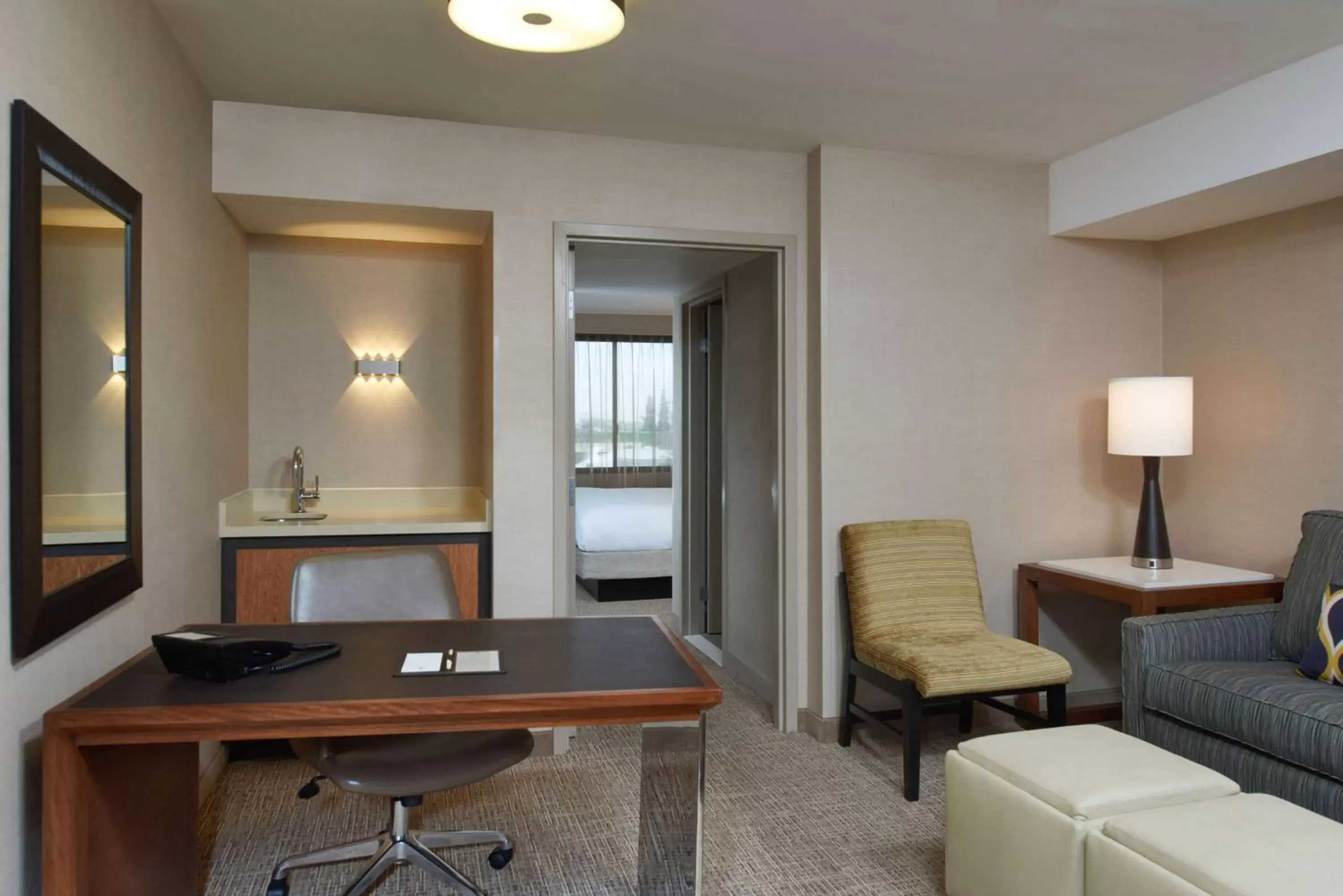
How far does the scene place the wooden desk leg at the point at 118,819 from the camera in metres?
1.64

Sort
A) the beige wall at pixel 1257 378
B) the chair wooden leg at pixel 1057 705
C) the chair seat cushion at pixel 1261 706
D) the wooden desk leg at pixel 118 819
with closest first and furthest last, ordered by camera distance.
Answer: the wooden desk leg at pixel 118 819 < the chair seat cushion at pixel 1261 706 < the chair wooden leg at pixel 1057 705 < the beige wall at pixel 1257 378

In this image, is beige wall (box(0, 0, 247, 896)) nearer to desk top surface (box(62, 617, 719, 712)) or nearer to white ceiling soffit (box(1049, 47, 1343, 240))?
desk top surface (box(62, 617, 719, 712))

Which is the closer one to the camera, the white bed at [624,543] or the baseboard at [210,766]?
the baseboard at [210,766]

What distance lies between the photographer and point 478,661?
2039 mm

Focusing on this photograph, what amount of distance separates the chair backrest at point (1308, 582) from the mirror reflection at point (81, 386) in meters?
3.40

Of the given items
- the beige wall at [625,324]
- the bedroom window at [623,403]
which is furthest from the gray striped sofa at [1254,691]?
the beige wall at [625,324]

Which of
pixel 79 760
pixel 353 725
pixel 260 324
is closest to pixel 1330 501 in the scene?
pixel 353 725

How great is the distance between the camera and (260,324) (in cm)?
406

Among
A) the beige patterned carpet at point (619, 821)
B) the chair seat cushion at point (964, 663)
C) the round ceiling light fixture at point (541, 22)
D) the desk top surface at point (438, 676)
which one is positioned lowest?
the beige patterned carpet at point (619, 821)

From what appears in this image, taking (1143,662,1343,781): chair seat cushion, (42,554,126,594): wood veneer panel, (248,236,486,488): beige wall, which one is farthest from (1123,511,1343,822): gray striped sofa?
(42,554,126,594): wood veneer panel

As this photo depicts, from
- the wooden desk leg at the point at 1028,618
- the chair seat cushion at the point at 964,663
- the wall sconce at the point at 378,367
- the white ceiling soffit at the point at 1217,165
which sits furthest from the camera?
the wall sconce at the point at 378,367

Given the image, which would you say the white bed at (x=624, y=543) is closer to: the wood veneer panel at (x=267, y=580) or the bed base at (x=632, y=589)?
the bed base at (x=632, y=589)

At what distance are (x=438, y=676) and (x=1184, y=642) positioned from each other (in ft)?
7.88

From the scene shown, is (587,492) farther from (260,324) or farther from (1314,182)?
(1314,182)
